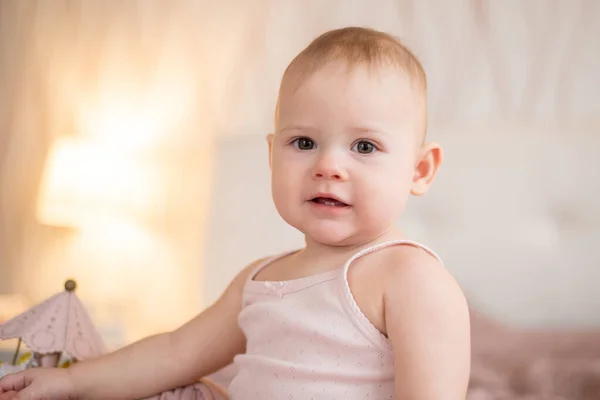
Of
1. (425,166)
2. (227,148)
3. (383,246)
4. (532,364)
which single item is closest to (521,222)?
(532,364)

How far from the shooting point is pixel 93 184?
2.48 m

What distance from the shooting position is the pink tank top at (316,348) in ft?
3.07

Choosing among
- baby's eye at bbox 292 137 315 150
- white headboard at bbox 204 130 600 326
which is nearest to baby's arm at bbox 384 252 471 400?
baby's eye at bbox 292 137 315 150

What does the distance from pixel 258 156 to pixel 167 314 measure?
0.64 metres

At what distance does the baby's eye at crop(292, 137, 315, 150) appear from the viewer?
1.02 metres

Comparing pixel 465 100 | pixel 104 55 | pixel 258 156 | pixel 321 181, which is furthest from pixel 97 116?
pixel 321 181

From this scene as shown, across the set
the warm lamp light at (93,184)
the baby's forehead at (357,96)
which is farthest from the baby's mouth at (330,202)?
the warm lamp light at (93,184)

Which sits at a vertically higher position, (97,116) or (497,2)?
(497,2)

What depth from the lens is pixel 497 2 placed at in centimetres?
223

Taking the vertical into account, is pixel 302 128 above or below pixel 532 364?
above

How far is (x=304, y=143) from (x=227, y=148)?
4.60 feet

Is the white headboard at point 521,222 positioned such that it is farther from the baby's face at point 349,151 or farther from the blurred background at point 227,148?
the baby's face at point 349,151

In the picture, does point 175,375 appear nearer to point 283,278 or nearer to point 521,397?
point 283,278

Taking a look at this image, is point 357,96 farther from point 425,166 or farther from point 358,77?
point 425,166
